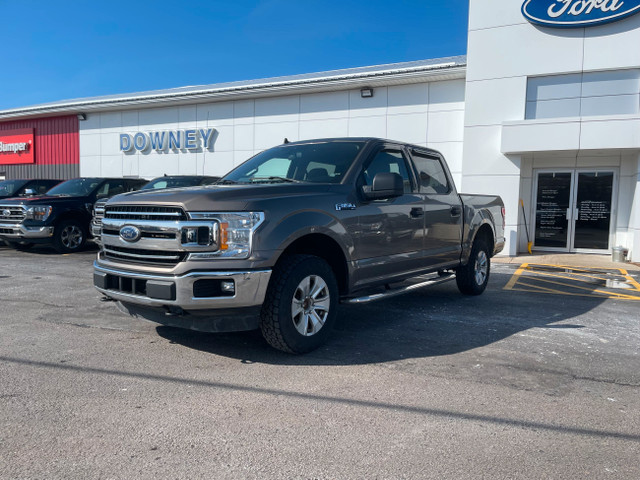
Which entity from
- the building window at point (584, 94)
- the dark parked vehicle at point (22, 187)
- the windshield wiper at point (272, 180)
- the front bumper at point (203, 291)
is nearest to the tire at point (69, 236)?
the dark parked vehicle at point (22, 187)

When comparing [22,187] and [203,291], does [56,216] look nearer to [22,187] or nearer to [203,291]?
[22,187]

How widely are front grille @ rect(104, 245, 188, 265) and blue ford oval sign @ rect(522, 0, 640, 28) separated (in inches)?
483

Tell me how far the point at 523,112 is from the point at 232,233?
1130 cm

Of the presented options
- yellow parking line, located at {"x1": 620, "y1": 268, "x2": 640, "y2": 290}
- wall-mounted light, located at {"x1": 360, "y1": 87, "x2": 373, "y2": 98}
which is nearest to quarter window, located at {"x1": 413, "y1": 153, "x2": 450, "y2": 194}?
yellow parking line, located at {"x1": 620, "y1": 268, "x2": 640, "y2": 290}

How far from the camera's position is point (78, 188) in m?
12.1

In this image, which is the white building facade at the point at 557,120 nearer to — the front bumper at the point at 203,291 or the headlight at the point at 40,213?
the headlight at the point at 40,213

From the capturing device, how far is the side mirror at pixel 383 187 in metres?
4.79

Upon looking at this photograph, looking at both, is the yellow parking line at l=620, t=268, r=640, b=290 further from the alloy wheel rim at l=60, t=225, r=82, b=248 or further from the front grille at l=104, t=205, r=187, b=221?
the alloy wheel rim at l=60, t=225, r=82, b=248

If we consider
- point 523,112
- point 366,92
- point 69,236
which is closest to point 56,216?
point 69,236

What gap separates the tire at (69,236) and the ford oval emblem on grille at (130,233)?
794 cm

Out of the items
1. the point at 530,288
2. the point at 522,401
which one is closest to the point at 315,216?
the point at 522,401

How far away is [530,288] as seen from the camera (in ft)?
27.9

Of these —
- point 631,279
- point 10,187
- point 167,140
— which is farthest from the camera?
point 167,140

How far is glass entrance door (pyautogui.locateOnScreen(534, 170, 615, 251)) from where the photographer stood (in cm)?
1352
